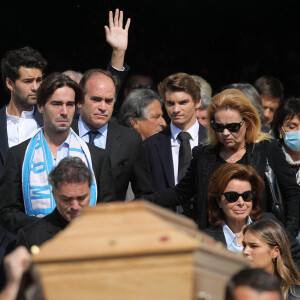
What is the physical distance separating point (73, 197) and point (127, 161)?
62.2 inches

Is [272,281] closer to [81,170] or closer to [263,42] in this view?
[81,170]

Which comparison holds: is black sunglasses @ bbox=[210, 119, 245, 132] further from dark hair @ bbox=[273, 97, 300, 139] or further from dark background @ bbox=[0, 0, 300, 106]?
dark background @ bbox=[0, 0, 300, 106]

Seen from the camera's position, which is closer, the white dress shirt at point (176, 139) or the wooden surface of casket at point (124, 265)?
the wooden surface of casket at point (124, 265)

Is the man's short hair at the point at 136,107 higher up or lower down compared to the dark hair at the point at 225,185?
higher up

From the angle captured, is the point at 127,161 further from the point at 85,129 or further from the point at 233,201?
the point at 233,201

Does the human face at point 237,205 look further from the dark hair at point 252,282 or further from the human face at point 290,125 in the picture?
the dark hair at point 252,282

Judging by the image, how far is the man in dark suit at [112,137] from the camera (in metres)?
6.05

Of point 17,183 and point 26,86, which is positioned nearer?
point 17,183

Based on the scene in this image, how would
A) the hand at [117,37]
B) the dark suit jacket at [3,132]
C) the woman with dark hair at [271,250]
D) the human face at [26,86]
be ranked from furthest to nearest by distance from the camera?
1. the hand at [117,37]
2. the human face at [26,86]
3. the dark suit jacket at [3,132]
4. the woman with dark hair at [271,250]

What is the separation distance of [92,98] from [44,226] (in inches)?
70.8

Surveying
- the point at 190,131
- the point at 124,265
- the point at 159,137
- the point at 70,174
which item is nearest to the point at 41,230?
the point at 70,174

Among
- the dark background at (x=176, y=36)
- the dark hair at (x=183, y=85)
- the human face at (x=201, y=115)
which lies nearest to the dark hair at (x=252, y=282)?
the dark hair at (x=183, y=85)

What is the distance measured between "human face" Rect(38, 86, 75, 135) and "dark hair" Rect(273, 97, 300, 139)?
5.59 feet

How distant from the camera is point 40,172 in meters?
5.41
